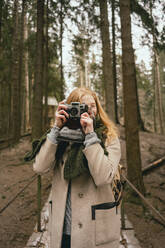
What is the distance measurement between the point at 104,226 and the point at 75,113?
2.85 ft

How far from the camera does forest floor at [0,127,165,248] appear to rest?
427 cm

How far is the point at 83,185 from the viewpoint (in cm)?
147

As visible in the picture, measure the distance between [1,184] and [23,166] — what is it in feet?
6.05

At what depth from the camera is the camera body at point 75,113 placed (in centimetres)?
152

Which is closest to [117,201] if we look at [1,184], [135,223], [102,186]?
[102,186]

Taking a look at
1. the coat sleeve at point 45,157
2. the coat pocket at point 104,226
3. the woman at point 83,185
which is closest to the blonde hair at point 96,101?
the woman at point 83,185

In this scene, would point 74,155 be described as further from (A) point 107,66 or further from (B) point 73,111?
(A) point 107,66

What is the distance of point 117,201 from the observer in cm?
156

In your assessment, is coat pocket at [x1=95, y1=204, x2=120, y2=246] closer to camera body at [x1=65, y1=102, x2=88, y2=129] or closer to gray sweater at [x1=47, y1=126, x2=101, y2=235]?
gray sweater at [x1=47, y1=126, x2=101, y2=235]

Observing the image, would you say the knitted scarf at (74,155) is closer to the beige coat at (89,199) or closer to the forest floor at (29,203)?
the beige coat at (89,199)

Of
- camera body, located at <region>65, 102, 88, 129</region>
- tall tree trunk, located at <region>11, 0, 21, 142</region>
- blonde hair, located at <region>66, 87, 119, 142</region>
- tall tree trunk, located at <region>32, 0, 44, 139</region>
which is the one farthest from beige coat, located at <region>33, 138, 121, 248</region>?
tall tree trunk, located at <region>11, 0, 21, 142</region>

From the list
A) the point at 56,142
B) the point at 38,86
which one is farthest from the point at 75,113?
the point at 38,86

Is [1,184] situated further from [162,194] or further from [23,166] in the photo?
[162,194]

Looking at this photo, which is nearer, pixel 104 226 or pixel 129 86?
pixel 104 226
